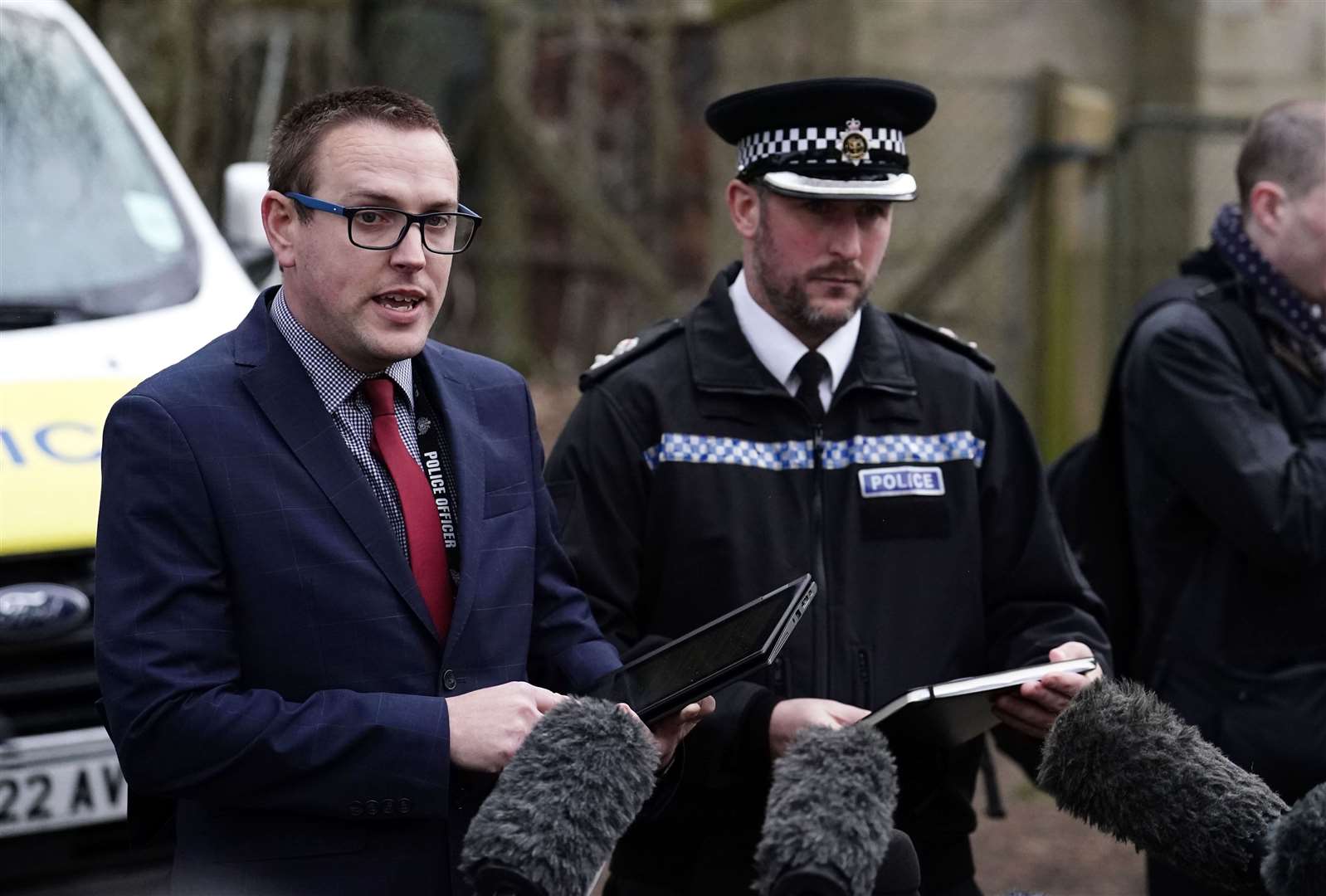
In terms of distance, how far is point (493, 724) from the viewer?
252cm

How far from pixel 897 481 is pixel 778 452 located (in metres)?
0.23

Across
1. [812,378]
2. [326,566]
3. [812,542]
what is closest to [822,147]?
[812,378]

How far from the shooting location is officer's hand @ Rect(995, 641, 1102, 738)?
288 centimetres

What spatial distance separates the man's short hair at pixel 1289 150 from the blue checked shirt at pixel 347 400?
235 centimetres

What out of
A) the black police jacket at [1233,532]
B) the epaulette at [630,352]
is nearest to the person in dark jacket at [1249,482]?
the black police jacket at [1233,532]

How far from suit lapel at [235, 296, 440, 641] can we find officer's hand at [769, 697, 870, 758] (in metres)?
0.72

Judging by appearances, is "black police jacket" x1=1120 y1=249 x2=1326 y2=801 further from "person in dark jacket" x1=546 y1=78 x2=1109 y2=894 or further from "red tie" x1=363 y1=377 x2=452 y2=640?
"red tie" x1=363 y1=377 x2=452 y2=640

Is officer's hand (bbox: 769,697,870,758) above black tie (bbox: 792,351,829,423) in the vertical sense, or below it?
below

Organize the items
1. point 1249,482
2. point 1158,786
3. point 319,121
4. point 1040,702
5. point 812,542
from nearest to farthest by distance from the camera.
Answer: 1. point 1158,786
2. point 319,121
3. point 1040,702
4. point 812,542
5. point 1249,482

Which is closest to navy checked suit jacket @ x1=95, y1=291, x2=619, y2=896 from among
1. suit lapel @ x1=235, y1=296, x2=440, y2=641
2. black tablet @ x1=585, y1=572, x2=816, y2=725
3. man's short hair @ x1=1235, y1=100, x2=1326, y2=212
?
suit lapel @ x1=235, y1=296, x2=440, y2=641

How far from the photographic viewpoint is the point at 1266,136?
4.14 metres

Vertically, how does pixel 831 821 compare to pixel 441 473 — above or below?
below

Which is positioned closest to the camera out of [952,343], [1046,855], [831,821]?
[831,821]

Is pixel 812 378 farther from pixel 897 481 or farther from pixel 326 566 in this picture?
pixel 326 566
